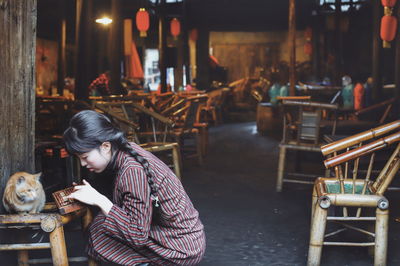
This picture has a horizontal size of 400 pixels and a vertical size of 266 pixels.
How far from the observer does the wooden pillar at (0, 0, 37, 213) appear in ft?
12.0

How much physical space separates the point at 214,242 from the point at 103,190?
190 cm

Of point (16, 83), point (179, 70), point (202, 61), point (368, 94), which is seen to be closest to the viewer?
point (16, 83)

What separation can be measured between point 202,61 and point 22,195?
18.9m

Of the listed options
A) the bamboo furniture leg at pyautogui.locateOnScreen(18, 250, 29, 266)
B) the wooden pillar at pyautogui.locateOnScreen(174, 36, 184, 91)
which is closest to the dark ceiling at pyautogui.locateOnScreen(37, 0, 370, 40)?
the wooden pillar at pyautogui.locateOnScreen(174, 36, 184, 91)

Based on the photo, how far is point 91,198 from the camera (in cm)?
300

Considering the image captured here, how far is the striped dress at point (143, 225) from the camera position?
9.48 ft

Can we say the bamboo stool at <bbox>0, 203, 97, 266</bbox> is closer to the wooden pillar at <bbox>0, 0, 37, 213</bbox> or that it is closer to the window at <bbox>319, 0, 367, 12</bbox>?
the wooden pillar at <bbox>0, 0, 37, 213</bbox>

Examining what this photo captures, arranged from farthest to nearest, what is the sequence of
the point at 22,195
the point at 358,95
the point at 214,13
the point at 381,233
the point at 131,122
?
the point at 214,13, the point at 358,95, the point at 131,122, the point at 381,233, the point at 22,195

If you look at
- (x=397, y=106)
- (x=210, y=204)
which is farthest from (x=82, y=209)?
(x=397, y=106)

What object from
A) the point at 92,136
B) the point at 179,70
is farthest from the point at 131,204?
the point at 179,70

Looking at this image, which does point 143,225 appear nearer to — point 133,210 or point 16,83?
point 133,210

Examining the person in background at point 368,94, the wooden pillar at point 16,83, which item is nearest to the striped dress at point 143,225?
the wooden pillar at point 16,83

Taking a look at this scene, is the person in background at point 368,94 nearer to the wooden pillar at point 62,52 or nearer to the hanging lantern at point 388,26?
the hanging lantern at point 388,26

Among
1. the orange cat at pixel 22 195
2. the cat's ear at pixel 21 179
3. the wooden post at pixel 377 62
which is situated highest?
the wooden post at pixel 377 62
